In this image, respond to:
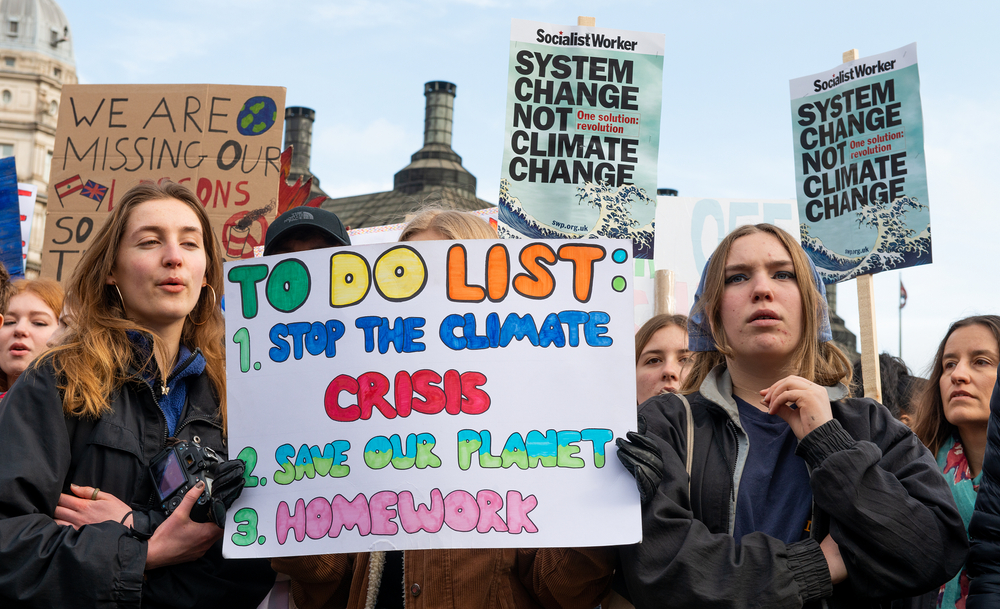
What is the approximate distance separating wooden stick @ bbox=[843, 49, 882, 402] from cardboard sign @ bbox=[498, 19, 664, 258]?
1083 millimetres

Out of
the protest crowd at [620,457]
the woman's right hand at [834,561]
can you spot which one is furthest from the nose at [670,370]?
the woman's right hand at [834,561]

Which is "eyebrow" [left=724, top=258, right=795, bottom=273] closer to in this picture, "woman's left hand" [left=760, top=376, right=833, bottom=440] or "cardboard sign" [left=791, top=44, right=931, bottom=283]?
"woman's left hand" [left=760, top=376, right=833, bottom=440]

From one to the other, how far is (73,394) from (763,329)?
5.89ft

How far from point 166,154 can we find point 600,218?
2647 millimetres

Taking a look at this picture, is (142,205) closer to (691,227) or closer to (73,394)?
(73,394)

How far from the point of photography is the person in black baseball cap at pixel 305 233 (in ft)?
9.78

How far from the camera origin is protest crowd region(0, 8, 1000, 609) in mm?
2043

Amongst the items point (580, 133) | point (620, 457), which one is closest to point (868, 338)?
point (580, 133)

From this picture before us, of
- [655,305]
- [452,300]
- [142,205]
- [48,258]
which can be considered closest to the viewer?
[452,300]

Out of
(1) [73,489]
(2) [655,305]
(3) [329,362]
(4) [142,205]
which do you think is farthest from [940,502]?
(2) [655,305]

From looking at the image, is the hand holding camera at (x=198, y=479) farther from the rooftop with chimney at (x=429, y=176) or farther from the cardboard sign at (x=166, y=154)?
the rooftop with chimney at (x=429, y=176)

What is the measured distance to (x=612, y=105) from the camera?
465cm

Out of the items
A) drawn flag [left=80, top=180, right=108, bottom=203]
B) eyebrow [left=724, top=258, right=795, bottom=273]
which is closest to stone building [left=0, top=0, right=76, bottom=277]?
drawn flag [left=80, top=180, right=108, bottom=203]

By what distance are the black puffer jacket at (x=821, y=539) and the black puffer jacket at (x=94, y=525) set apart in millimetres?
1080
